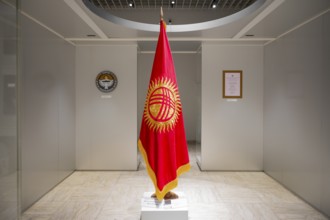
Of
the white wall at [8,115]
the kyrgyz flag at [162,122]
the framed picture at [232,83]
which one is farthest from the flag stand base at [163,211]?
the framed picture at [232,83]

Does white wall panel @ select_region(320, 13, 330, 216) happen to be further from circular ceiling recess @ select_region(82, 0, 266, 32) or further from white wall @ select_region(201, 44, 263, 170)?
circular ceiling recess @ select_region(82, 0, 266, 32)

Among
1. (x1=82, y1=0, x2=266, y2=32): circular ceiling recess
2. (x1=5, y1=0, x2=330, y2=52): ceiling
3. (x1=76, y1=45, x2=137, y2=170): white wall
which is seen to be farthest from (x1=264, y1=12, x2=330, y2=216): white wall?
(x1=76, y1=45, x2=137, y2=170): white wall

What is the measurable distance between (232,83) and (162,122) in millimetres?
2869

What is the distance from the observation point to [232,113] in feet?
17.1

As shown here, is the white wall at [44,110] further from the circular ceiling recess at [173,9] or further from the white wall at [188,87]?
the white wall at [188,87]

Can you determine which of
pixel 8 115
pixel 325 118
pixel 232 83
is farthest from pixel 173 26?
pixel 8 115

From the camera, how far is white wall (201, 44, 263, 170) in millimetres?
5180

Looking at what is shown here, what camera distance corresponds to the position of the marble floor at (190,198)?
3330mm

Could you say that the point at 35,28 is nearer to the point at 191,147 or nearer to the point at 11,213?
the point at 11,213

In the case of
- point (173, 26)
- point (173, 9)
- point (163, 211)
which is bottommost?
point (163, 211)

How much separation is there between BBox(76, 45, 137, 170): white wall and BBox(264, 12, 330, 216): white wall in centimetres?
248

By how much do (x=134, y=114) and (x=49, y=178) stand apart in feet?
6.08

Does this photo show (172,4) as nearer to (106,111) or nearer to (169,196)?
(106,111)

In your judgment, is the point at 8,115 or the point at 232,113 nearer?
the point at 8,115
